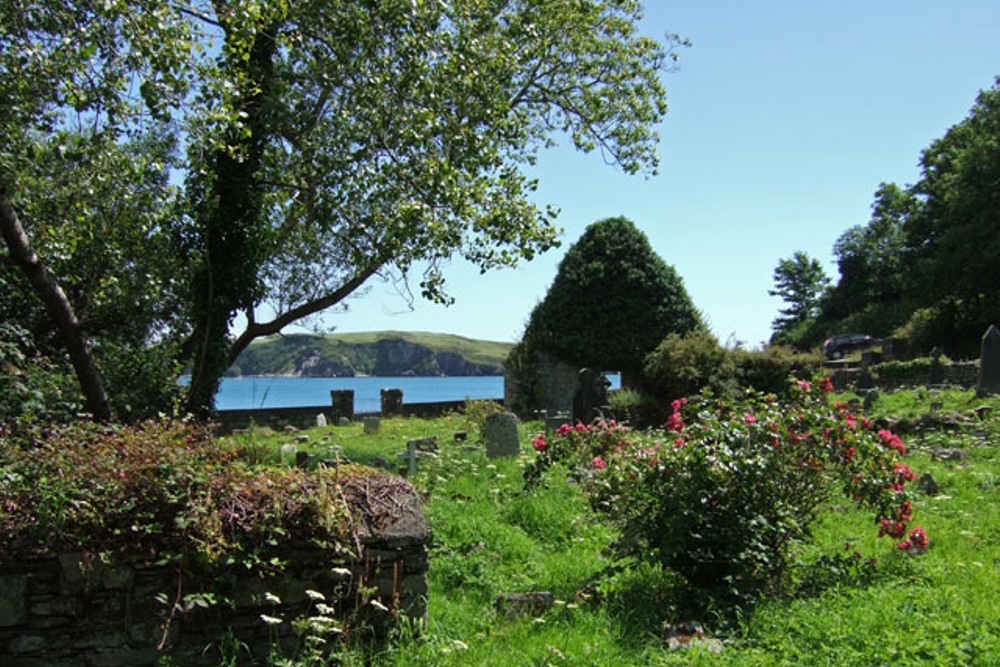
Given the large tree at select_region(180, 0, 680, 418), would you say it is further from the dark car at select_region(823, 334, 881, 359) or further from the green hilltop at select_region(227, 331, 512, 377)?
the green hilltop at select_region(227, 331, 512, 377)

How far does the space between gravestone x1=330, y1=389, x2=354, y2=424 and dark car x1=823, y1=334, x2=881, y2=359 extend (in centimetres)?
2271

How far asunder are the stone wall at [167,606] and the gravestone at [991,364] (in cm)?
1546

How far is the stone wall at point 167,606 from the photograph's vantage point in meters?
4.21

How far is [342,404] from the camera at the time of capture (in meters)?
23.2

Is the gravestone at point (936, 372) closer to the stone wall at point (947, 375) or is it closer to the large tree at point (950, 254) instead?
the stone wall at point (947, 375)

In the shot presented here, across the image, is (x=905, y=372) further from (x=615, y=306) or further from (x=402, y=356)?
(x=402, y=356)

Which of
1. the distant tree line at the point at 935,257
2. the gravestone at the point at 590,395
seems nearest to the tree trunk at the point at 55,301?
the gravestone at the point at 590,395

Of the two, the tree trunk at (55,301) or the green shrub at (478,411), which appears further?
the green shrub at (478,411)

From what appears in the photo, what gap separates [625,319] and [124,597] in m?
17.3

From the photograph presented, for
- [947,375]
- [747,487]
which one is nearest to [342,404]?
[947,375]

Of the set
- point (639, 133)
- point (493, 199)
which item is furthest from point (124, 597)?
point (639, 133)

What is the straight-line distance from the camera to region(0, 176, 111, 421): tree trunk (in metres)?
7.30

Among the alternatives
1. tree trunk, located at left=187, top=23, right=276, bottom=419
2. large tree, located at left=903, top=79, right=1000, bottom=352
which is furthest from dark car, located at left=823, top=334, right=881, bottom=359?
tree trunk, located at left=187, top=23, right=276, bottom=419

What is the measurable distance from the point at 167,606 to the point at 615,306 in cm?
1726
